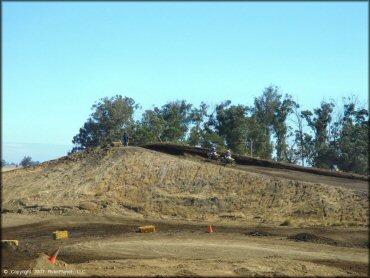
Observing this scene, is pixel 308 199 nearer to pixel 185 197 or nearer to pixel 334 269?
pixel 185 197

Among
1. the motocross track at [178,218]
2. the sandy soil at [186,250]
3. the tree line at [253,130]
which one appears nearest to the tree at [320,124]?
the tree line at [253,130]

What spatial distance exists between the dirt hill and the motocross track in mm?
79

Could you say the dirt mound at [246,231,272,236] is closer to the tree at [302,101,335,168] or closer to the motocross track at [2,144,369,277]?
the motocross track at [2,144,369,277]

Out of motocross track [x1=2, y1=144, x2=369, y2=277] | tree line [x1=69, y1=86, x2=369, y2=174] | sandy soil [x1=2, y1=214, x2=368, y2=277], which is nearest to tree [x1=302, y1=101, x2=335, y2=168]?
tree line [x1=69, y1=86, x2=369, y2=174]

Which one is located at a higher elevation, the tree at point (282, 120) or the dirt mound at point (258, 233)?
the tree at point (282, 120)

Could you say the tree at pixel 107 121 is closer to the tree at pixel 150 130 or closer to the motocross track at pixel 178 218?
the tree at pixel 150 130

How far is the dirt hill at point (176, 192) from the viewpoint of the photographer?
32469mm

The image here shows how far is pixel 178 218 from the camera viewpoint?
Answer: 3403 centimetres

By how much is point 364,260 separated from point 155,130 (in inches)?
2408

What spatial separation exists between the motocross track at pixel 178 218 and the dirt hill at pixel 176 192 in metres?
0.08

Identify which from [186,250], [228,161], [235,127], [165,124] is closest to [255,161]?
[228,161]

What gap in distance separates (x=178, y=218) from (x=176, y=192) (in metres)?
4.54

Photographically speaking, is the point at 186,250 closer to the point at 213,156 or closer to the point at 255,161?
the point at 213,156

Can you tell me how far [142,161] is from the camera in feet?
144
